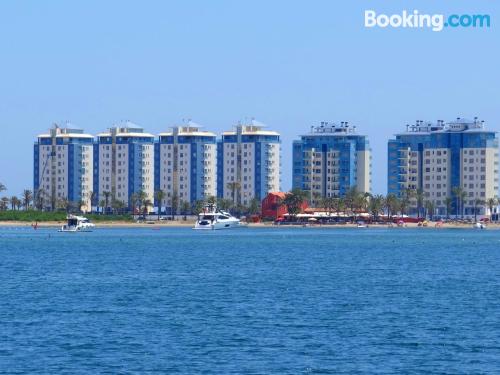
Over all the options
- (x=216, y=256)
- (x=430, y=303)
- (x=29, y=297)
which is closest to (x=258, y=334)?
(x=430, y=303)

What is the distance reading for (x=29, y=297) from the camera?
67.4m

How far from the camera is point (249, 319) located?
55812 mm

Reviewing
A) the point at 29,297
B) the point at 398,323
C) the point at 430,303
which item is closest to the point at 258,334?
the point at 398,323

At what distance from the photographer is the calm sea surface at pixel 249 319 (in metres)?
Answer: 43.5

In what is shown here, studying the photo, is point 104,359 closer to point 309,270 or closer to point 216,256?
point 309,270

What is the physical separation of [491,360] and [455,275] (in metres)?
45.3

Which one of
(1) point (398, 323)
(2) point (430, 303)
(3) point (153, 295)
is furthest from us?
(3) point (153, 295)

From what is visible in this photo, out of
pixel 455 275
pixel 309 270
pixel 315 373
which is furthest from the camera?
pixel 309 270

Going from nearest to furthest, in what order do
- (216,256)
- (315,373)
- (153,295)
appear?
(315,373), (153,295), (216,256)

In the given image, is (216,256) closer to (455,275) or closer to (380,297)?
(455,275)

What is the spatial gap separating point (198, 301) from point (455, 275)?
29.4m

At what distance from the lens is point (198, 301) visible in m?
65.1

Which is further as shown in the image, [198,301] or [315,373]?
[198,301]

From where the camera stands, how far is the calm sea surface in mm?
43469
